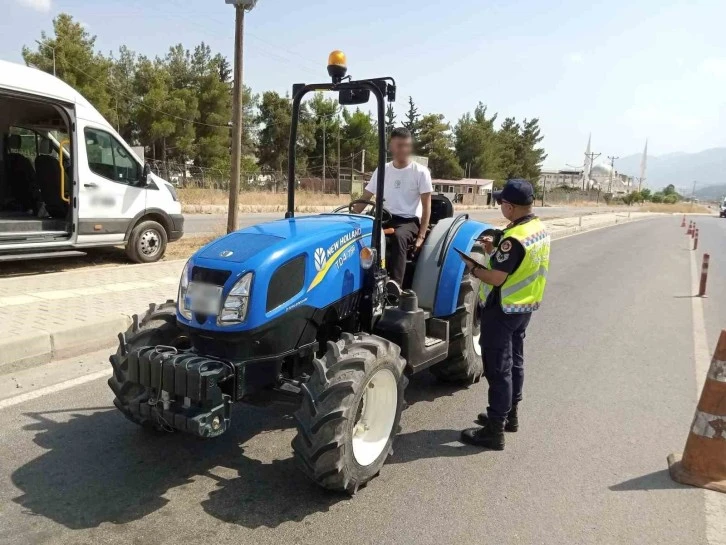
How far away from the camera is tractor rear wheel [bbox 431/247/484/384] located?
195 inches

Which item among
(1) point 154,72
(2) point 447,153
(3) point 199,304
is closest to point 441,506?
(3) point 199,304

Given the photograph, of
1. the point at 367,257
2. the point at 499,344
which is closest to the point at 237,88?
the point at 367,257

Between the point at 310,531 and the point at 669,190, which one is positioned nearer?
the point at 310,531

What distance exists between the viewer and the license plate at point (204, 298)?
3.27m

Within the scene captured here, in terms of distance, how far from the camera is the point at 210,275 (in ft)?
10.9

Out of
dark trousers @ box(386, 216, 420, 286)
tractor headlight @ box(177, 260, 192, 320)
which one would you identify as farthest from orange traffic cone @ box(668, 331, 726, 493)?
tractor headlight @ box(177, 260, 192, 320)

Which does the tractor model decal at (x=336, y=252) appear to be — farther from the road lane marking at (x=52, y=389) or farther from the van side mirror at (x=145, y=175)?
the van side mirror at (x=145, y=175)

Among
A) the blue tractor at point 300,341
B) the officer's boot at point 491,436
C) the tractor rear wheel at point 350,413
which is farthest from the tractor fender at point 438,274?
the tractor rear wheel at point 350,413

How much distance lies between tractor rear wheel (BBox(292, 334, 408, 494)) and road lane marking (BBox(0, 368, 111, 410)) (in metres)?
2.59

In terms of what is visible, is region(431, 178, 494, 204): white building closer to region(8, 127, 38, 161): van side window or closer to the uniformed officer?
region(8, 127, 38, 161): van side window

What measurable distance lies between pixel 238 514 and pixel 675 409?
3.80 m

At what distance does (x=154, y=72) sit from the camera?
137 ft

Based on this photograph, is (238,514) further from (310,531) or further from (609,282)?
(609,282)

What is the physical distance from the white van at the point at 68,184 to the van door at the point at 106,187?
0.05 ft
